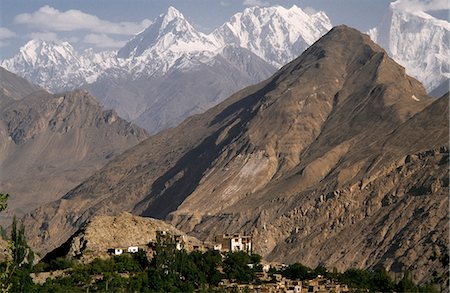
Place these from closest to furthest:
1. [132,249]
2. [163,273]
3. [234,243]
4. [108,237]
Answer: [163,273] < [132,249] < [108,237] < [234,243]

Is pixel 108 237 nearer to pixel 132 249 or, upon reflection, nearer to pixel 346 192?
pixel 132 249

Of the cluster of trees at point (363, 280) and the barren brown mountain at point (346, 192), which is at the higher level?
the barren brown mountain at point (346, 192)

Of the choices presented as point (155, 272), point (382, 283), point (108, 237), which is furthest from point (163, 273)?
point (382, 283)

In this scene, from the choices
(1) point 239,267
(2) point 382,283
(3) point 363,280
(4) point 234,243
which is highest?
(4) point 234,243

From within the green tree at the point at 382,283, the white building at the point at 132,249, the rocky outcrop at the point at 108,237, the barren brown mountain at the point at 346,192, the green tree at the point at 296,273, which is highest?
the barren brown mountain at the point at 346,192

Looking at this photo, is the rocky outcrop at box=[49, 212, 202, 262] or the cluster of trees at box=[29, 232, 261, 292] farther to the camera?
the rocky outcrop at box=[49, 212, 202, 262]

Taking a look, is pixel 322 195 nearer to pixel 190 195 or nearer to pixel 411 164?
pixel 411 164

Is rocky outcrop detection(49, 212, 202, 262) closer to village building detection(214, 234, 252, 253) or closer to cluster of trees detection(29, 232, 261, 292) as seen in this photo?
cluster of trees detection(29, 232, 261, 292)

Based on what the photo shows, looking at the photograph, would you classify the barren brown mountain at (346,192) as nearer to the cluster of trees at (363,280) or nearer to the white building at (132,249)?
the cluster of trees at (363,280)

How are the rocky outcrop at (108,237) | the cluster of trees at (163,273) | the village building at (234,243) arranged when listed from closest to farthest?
the cluster of trees at (163,273) → the rocky outcrop at (108,237) → the village building at (234,243)

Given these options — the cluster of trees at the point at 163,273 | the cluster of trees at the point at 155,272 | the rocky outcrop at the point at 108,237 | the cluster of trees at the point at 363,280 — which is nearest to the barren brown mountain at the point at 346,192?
the cluster of trees at the point at 363,280

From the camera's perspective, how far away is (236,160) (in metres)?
196

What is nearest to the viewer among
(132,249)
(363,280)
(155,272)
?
(155,272)

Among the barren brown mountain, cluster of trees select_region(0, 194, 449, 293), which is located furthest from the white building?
the barren brown mountain
